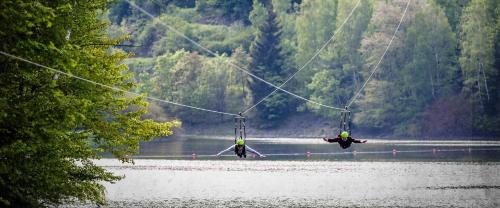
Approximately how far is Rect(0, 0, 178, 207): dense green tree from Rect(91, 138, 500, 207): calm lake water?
44.2ft

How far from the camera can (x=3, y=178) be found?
45094mm

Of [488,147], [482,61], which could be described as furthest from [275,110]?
[488,147]

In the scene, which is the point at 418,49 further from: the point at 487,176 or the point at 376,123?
the point at 487,176

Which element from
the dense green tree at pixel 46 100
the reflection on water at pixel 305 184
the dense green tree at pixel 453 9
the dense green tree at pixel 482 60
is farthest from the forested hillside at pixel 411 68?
the dense green tree at pixel 46 100

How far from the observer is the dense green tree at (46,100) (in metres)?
43.0

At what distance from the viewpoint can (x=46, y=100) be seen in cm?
4428

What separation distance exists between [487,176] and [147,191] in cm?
2823

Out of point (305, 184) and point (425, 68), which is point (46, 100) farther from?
point (425, 68)

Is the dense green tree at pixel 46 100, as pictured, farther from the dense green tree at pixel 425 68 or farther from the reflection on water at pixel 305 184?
the dense green tree at pixel 425 68

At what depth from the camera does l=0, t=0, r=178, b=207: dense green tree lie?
4300cm

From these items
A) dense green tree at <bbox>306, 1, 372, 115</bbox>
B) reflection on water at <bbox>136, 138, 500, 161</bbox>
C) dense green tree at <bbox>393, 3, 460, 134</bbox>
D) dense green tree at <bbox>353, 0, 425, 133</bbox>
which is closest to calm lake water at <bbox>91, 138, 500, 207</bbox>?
reflection on water at <bbox>136, 138, 500, 161</bbox>

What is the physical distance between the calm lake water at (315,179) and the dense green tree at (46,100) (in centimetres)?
1346

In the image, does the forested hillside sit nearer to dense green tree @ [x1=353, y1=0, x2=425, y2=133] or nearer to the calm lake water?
dense green tree @ [x1=353, y1=0, x2=425, y2=133]

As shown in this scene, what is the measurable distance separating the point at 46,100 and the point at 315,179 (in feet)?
147
